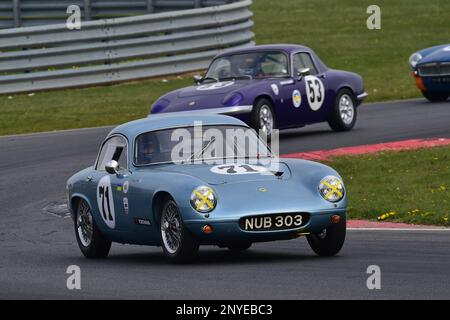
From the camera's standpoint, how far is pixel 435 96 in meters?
23.4

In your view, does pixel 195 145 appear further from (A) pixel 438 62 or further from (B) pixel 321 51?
(B) pixel 321 51

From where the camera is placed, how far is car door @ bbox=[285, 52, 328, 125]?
1898 cm

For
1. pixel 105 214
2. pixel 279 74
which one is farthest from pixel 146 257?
pixel 279 74

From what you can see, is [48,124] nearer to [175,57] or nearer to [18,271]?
[175,57]

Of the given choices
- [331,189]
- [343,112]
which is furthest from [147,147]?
[343,112]

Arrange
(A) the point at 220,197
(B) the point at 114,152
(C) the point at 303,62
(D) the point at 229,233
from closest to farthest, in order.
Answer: (D) the point at 229,233 < (A) the point at 220,197 < (B) the point at 114,152 < (C) the point at 303,62

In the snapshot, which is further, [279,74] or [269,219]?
[279,74]

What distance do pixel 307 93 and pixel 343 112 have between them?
3.79 ft

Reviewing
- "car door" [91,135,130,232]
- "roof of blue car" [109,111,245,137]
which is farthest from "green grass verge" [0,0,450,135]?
"roof of blue car" [109,111,245,137]

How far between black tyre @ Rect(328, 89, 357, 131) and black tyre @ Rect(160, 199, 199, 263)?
385 inches

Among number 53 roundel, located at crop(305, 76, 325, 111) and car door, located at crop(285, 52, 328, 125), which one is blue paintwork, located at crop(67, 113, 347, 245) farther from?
number 53 roundel, located at crop(305, 76, 325, 111)

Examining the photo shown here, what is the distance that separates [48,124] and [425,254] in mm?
12979

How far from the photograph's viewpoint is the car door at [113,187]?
11.1 metres
